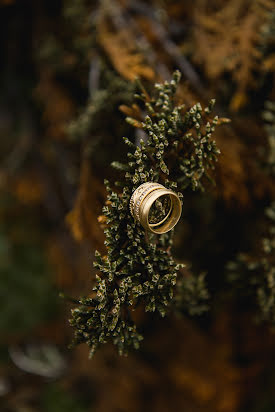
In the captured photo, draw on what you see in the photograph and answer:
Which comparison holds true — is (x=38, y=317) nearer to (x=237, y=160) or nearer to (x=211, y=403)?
(x=211, y=403)

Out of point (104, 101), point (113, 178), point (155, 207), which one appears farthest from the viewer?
point (104, 101)

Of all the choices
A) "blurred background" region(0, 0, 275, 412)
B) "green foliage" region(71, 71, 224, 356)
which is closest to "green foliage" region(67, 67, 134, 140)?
"blurred background" region(0, 0, 275, 412)

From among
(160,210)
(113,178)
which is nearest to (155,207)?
(160,210)

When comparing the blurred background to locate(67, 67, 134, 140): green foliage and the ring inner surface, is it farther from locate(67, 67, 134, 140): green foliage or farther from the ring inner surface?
the ring inner surface

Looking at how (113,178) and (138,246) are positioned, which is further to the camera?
(113,178)

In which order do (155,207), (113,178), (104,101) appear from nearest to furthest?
(155,207), (113,178), (104,101)

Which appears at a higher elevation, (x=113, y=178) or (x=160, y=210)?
(x=113, y=178)

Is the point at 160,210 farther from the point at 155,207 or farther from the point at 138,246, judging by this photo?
the point at 138,246
